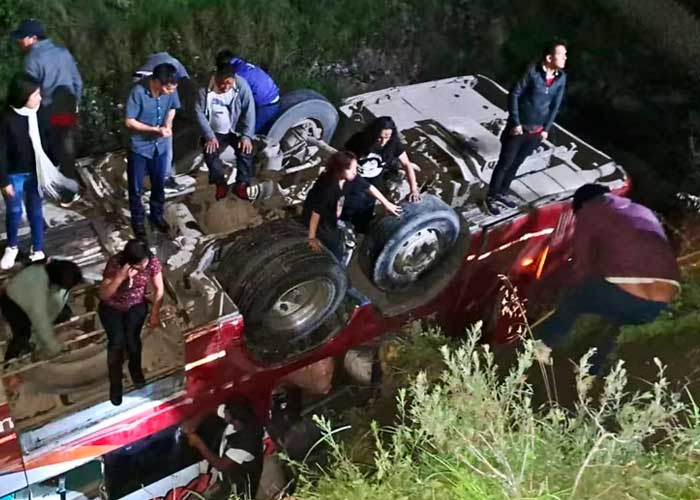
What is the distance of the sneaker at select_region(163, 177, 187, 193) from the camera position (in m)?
5.46

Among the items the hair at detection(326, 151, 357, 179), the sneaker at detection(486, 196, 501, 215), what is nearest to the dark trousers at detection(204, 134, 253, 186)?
the hair at detection(326, 151, 357, 179)

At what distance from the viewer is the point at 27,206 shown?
4.70 meters

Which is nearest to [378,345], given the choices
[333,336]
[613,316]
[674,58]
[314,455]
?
[333,336]

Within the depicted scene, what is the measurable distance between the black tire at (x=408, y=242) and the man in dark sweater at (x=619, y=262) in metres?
0.81

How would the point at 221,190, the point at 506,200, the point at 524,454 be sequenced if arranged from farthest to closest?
the point at 506,200 → the point at 221,190 → the point at 524,454

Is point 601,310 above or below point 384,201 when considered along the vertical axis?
below

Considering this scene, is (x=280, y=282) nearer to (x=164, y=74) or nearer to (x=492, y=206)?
(x=164, y=74)

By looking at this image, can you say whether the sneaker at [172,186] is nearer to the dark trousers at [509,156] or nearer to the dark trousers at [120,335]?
the dark trousers at [120,335]

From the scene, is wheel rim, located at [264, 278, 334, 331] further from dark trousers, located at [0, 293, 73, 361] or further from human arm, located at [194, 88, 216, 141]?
dark trousers, located at [0, 293, 73, 361]

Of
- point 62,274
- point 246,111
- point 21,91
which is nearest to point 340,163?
point 246,111

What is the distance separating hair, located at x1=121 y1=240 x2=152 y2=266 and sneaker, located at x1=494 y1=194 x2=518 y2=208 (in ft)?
8.30

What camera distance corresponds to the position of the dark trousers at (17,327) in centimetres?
434

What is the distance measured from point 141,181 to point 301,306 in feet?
4.08

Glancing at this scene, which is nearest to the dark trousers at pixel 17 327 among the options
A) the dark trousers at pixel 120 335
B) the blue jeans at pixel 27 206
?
the dark trousers at pixel 120 335
